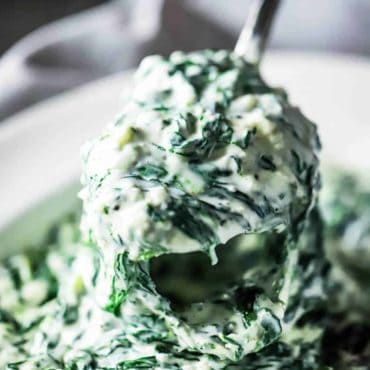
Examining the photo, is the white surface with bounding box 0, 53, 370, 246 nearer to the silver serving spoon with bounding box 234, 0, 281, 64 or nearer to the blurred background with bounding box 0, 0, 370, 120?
the blurred background with bounding box 0, 0, 370, 120

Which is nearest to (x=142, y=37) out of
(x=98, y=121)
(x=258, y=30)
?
(x=98, y=121)

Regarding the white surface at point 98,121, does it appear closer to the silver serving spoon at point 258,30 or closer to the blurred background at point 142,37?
the blurred background at point 142,37

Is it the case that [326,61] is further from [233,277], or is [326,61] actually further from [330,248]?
[233,277]

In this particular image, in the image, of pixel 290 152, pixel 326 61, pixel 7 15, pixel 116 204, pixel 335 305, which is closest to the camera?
pixel 116 204

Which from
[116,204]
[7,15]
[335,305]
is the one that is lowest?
[335,305]

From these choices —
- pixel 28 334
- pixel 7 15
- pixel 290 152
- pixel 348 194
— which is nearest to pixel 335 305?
pixel 348 194

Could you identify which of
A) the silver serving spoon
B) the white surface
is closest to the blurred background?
the white surface
